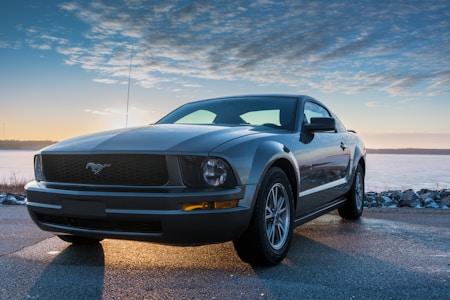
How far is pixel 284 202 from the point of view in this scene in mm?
3852

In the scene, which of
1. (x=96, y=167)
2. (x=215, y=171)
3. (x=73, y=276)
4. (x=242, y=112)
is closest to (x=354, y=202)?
(x=242, y=112)

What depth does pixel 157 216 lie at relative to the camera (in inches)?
121

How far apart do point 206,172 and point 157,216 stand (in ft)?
1.47

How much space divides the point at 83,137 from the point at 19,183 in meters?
12.9

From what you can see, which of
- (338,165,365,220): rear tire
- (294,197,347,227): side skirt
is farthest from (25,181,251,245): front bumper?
(338,165,365,220): rear tire

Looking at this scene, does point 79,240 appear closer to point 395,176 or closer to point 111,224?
point 111,224

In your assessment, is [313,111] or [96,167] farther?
[313,111]

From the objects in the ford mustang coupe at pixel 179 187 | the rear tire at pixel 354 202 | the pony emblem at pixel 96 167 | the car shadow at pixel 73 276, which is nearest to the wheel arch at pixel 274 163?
the ford mustang coupe at pixel 179 187

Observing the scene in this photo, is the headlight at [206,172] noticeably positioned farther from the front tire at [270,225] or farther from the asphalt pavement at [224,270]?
the asphalt pavement at [224,270]

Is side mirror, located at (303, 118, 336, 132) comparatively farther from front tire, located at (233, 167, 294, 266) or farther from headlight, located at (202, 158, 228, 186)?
headlight, located at (202, 158, 228, 186)

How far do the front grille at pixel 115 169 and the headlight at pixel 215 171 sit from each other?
287 millimetres

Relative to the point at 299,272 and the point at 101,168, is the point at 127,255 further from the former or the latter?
the point at 299,272

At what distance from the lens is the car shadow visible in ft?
9.50

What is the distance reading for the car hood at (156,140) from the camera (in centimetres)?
325
